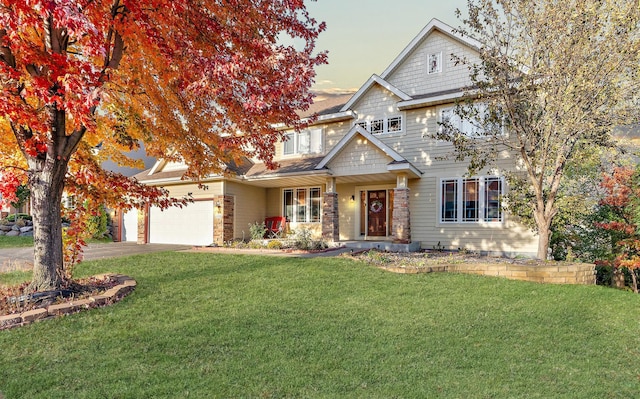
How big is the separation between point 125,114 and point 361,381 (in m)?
6.78

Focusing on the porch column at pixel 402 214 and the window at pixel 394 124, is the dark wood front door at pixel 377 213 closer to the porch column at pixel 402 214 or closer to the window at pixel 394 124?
the porch column at pixel 402 214

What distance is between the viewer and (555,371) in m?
4.13

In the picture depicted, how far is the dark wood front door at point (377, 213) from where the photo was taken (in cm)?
1533

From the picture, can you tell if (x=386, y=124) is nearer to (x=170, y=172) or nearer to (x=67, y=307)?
(x=170, y=172)

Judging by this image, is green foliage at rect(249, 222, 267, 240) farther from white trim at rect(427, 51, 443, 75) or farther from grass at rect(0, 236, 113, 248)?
white trim at rect(427, 51, 443, 75)

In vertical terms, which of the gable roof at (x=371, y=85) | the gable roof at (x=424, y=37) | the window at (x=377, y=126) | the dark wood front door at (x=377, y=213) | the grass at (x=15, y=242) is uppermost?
the gable roof at (x=424, y=37)

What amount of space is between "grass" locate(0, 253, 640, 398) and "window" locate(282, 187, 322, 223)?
8643 millimetres

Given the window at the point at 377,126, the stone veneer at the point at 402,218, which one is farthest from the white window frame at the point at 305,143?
the stone veneer at the point at 402,218

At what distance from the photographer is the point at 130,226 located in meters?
19.0

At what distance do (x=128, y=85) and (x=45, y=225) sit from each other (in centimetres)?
273

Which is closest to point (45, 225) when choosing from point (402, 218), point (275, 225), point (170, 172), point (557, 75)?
point (402, 218)

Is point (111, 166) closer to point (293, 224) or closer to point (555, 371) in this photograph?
point (293, 224)

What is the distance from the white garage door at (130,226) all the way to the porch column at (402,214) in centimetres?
1304

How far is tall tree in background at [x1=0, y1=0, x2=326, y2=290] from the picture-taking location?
507 cm
